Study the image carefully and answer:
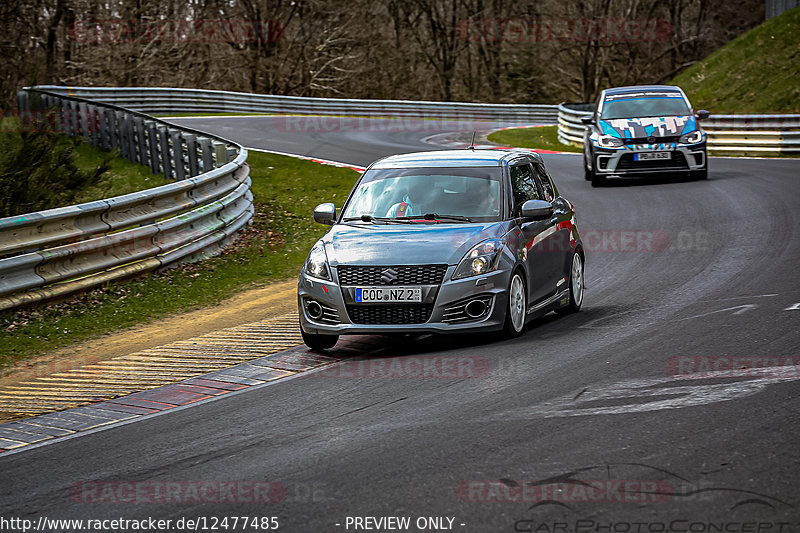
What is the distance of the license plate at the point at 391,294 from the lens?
8.74 metres

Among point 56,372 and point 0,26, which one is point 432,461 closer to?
point 56,372

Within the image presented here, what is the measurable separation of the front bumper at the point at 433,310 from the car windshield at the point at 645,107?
13.9 metres

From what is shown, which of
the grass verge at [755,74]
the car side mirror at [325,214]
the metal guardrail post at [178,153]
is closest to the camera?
the car side mirror at [325,214]

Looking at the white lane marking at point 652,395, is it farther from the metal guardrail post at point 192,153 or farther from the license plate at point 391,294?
the metal guardrail post at point 192,153

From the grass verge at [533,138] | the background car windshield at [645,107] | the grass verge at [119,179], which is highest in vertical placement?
the background car windshield at [645,107]

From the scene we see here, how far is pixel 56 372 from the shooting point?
9008mm

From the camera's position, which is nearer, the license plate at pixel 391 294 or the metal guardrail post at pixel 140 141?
the license plate at pixel 391 294

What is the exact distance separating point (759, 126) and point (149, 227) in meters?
21.1

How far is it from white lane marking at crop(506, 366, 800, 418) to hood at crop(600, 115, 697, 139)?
14.6m

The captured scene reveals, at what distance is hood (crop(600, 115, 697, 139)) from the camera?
21.5 metres

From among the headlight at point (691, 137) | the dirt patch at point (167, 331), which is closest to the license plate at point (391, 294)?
the dirt patch at point (167, 331)

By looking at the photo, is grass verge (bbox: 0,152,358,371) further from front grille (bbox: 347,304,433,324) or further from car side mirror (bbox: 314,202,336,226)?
front grille (bbox: 347,304,433,324)

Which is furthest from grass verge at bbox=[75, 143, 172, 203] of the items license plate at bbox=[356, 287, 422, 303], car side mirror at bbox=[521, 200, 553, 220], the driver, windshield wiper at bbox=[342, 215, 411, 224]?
license plate at bbox=[356, 287, 422, 303]

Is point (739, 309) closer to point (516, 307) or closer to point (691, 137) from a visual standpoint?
point (516, 307)
